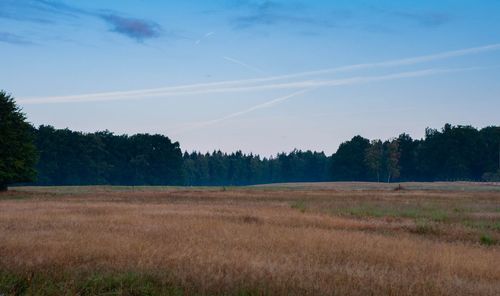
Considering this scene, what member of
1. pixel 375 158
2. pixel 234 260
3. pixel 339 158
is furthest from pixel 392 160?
pixel 234 260

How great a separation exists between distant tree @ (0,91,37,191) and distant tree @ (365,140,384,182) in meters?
113

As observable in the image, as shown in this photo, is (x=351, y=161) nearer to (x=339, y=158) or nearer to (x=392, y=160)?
(x=339, y=158)

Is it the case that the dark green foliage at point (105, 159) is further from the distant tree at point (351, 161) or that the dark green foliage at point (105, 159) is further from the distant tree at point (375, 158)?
the distant tree at point (375, 158)

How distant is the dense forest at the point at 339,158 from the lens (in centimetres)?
13712

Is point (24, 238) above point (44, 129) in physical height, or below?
below

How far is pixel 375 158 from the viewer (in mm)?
156875

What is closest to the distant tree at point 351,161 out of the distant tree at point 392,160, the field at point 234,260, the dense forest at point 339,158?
the dense forest at point 339,158

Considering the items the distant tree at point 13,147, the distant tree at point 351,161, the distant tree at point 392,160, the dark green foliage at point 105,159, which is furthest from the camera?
the distant tree at point 351,161

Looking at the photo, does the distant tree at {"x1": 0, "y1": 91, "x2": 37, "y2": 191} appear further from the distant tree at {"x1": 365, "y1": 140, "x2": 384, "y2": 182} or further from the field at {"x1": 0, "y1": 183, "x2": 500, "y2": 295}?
the distant tree at {"x1": 365, "y1": 140, "x2": 384, "y2": 182}

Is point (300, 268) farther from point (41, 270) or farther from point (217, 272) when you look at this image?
point (41, 270)

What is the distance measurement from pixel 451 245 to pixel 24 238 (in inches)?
540

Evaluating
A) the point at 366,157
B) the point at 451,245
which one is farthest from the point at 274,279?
the point at 366,157

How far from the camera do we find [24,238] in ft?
52.7

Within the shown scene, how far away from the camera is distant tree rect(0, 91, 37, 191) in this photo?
55.8 meters
